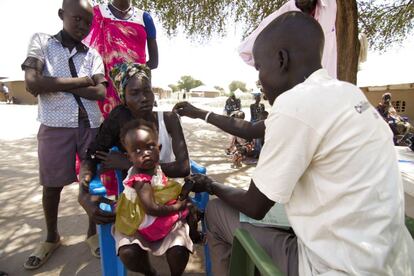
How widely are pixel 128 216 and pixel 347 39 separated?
390 cm

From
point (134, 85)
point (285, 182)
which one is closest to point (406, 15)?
point (134, 85)

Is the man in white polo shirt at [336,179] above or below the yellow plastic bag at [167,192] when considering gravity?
above

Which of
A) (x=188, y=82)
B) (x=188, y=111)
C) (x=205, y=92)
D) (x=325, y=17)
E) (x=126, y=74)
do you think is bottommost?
(x=205, y=92)

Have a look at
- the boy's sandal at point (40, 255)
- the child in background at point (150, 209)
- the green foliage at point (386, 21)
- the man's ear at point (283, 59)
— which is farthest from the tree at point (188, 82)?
the man's ear at point (283, 59)

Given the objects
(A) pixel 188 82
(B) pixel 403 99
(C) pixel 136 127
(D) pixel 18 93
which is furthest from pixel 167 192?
(A) pixel 188 82

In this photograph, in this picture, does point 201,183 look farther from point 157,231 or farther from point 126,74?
point 126,74

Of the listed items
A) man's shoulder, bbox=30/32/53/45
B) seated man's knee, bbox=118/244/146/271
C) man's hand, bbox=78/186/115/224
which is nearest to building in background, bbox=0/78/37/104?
man's shoulder, bbox=30/32/53/45

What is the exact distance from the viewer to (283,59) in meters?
1.24

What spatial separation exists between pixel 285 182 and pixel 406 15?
29.7 ft

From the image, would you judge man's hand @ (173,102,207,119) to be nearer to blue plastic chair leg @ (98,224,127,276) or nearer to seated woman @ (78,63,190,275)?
seated woman @ (78,63,190,275)

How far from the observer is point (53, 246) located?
8.64ft

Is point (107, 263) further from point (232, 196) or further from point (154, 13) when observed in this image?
point (154, 13)

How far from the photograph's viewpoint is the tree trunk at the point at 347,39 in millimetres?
4309

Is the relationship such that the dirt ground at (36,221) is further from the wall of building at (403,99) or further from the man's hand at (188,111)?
→ the wall of building at (403,99)
